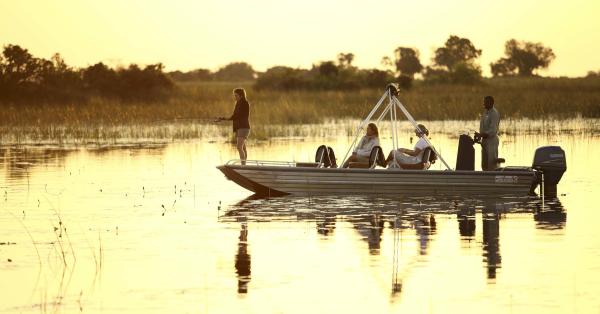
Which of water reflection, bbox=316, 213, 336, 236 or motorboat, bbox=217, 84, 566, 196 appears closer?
water reflection, bbox=316, 213, 336, 236

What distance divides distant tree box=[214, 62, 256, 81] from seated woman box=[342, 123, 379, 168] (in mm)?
126198

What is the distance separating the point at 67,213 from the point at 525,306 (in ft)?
33.5

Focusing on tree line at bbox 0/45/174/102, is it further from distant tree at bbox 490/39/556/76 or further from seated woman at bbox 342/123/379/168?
distant tree at bbox 490/39/556/76

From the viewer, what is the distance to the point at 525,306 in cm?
1341

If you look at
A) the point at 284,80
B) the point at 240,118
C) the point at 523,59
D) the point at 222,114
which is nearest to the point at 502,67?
the point at 523,59

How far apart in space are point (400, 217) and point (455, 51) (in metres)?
116

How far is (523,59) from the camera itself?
14225 cm

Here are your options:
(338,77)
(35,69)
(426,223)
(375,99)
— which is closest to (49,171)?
(426,223)

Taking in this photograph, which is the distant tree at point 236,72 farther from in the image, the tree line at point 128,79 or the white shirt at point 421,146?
the white shirt at point 421,146

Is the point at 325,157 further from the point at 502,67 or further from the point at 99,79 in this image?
the point at 502,67

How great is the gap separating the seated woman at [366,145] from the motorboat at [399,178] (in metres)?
0.12

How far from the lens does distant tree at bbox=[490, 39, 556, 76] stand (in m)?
141

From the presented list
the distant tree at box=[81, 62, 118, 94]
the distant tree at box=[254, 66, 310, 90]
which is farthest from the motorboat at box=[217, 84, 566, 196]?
the distant tree at box=[254, 66, 310, 90]

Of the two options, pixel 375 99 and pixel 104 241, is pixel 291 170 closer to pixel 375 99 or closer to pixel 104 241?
pixel 104 241
